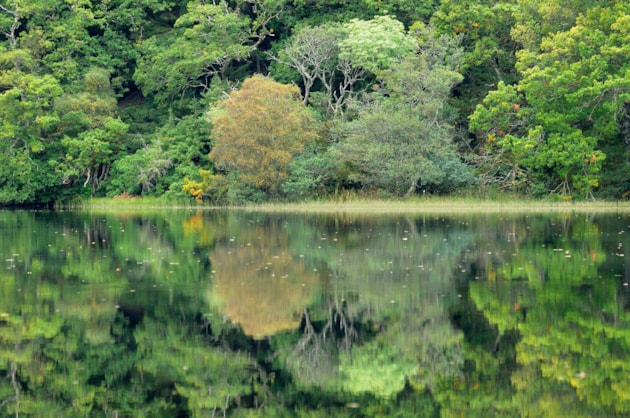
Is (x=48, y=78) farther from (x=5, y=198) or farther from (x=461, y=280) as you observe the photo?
(x=461, y=280)

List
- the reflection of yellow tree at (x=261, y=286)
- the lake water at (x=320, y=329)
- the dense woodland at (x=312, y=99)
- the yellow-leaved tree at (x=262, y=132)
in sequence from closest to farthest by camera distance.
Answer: the lake water at (x=320, y=329) → the reflection of yellow tree at (x=261, y=286) → the dense woodland at (x=312, y=99) → the yellow-leaved tree at (x=262, y=132)

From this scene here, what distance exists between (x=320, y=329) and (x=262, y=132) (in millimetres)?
34093

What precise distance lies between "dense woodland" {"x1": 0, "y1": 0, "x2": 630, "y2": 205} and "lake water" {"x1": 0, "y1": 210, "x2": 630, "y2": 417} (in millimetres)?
19695

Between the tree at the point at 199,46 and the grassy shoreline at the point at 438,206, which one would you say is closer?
the grassy shoreline at the point at 438,206

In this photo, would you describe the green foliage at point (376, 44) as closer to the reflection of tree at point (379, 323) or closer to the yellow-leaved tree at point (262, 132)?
the yellow-leaved tree at point (262, 132)

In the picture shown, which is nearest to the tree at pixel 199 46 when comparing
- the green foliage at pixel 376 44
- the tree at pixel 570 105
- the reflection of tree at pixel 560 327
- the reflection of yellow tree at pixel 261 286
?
the green foliage at pixel 376 44

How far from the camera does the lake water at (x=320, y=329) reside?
10.3m

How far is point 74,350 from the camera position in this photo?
12.6 m

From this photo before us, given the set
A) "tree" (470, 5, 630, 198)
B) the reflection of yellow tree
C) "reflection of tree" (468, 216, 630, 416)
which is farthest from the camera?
"tree" (470, 5, 630, 198)

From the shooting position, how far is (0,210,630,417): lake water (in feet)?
33.9

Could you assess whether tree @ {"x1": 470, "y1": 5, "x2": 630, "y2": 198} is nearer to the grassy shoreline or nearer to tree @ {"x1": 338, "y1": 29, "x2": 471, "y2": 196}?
the grassy shoreline

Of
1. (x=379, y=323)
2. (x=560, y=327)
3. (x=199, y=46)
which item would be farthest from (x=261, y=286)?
(x=199, y=46)

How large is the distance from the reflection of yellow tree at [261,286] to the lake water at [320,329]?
0.05 m

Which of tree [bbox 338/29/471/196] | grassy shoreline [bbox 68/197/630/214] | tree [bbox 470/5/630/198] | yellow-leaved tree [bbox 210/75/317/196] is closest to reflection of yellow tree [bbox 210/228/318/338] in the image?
grassy shoreline [bbox 68/197/630/214]
